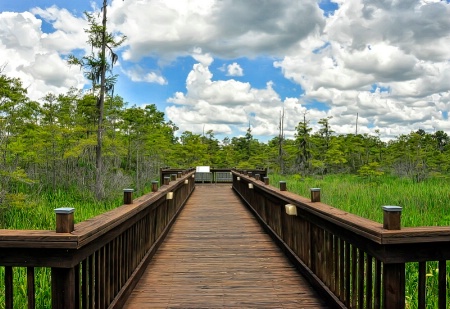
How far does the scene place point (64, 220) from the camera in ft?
7.04

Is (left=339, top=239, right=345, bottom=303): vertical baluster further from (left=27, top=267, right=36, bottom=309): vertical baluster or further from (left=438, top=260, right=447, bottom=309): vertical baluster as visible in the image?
(left=27, top=267, right=36, bottom=309): vertical baluster

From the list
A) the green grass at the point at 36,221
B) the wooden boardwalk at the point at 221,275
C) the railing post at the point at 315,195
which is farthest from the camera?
the green grass at the point at 36,221

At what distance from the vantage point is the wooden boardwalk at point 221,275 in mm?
3277

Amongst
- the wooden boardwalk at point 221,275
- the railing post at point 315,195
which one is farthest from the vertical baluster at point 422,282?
the railing post at point 315,195

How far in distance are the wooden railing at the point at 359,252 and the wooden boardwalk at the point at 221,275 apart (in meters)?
0.25

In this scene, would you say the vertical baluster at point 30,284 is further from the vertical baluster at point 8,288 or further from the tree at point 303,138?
the tree at point 303,138

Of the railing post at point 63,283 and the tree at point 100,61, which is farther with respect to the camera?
the tree at point 100,61

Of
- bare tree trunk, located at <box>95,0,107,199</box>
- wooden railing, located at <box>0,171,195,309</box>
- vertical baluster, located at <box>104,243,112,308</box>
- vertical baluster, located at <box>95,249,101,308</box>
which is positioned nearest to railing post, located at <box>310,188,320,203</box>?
wooden railing, located at <box>0,171,195,309</box>

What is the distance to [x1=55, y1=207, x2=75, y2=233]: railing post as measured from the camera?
6.99 feet

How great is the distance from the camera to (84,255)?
228 cm

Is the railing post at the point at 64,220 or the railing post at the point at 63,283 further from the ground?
the railing post at the point at 64,220

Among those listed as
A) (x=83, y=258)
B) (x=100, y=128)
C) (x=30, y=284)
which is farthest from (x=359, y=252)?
(x=100, y=128)

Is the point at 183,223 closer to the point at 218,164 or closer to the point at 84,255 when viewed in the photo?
the point at 84,255

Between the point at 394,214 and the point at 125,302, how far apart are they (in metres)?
2.36
